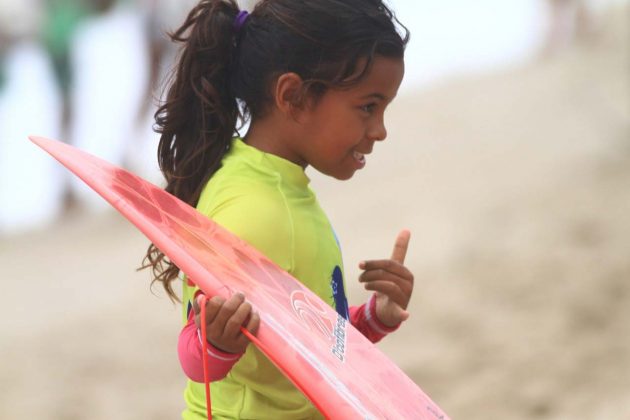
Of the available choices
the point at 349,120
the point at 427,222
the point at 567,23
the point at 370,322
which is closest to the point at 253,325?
the point at 349,120

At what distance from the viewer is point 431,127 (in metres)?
9.41

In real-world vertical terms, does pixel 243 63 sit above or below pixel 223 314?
above

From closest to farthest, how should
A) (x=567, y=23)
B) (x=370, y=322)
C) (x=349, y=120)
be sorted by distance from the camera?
(x=349, y=120) < (x=370, y=322) < (x=567, y=23)

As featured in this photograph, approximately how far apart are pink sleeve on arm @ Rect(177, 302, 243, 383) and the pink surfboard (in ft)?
0.32

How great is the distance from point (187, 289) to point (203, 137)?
0.95 feet

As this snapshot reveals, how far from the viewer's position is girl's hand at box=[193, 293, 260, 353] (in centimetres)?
200

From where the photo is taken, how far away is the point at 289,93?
2.33 meters

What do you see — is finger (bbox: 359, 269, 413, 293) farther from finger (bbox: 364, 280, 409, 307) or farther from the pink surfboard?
the pink surfboard

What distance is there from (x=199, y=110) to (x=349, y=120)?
1.03 feet

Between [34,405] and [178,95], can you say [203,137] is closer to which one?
[178,95]

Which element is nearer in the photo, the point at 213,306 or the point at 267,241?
the point at 213,306

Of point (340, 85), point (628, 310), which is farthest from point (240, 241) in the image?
point (628, 310)

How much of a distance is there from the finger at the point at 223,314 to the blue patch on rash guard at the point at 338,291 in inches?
13.7

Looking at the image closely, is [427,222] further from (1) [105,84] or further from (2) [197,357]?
(2) [197,357]
